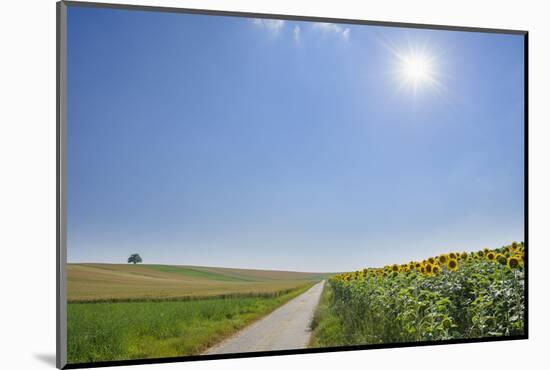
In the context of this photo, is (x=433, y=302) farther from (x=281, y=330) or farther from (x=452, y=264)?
(x=281, y=330)

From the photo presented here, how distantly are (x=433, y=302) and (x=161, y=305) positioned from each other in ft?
9.95

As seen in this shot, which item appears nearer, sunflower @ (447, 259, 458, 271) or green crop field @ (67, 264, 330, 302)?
green crop field @ (67, 264, 330, 302)

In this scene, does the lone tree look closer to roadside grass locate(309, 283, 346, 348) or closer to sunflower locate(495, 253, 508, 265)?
roadside grass locate(309, 283, 346, 348)

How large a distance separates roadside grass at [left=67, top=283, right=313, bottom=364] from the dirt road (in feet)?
0.29

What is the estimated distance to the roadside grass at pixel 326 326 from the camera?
25.0 feet

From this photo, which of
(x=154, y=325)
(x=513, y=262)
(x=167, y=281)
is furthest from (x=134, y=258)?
(x=513, y=262)

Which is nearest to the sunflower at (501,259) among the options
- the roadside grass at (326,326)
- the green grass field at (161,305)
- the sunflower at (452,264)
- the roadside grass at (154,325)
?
the sunflower at (452,264)

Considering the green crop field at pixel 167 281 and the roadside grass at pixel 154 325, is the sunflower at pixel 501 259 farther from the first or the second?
the roadside grass at pixel 154 325

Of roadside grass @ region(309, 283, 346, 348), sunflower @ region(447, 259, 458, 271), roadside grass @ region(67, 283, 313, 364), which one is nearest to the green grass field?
roadside grass @ region(67, 283, 313, 364)

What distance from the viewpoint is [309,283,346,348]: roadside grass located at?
7.63 m

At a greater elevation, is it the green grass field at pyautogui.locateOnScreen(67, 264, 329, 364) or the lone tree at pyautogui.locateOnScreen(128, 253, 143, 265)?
the lone tree at pyautogui.locateOnScreen(128, 253, 143, 265)

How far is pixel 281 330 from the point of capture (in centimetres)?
757

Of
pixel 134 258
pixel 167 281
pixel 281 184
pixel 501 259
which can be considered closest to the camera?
pixel 134 258

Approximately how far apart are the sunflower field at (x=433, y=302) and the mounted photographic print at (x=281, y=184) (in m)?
0.02
